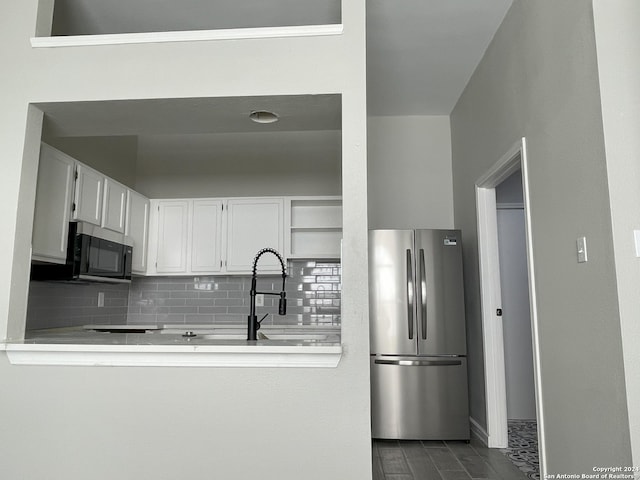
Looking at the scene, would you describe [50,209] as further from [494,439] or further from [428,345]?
[494,439]

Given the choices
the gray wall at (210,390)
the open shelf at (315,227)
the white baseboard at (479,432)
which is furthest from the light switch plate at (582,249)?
the open shelf at (315,227)

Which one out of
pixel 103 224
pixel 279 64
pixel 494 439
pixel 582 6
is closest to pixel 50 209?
pixel 103 224

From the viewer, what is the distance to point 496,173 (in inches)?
143

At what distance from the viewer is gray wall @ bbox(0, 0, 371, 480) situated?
7.41 ft

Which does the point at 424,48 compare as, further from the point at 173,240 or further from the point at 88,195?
the point at 173,240

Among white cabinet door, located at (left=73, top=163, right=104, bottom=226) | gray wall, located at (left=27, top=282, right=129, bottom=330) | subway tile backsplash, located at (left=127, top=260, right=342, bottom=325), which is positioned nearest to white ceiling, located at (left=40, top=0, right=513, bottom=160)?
white cabinet door, located at (left=73, top=163, right=104, bottom=226)

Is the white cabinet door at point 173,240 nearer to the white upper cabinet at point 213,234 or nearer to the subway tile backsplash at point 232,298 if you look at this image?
the white upper cabinet at point 213,234

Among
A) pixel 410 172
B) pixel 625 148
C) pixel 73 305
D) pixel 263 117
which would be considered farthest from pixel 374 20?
pixel 73 305

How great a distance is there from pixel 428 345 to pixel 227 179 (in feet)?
9.19

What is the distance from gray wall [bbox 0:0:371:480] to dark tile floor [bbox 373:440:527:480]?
3.76 ft

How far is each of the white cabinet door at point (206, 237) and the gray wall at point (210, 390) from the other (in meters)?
2.44

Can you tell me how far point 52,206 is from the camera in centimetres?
326

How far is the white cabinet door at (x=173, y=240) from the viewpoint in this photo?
5023mm

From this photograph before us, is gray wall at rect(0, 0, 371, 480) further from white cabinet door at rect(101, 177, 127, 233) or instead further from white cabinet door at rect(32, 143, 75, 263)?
white cabinet door at rect(101, 177, 127, 233)
